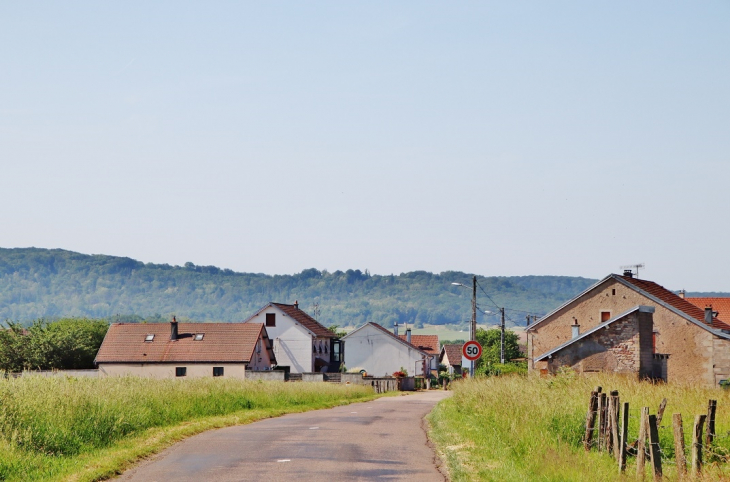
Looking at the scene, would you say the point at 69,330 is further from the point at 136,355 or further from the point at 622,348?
the point at 622,348

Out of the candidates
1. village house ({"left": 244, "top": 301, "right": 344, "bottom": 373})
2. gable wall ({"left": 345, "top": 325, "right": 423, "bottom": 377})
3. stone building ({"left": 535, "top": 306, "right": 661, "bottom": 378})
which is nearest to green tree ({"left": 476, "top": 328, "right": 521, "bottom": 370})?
gable wall ({"left": 345, "top": 325, "right": 423, "bottom": 377})

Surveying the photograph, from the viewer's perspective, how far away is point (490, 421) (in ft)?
66.8

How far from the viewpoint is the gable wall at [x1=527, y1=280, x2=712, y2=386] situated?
156ft

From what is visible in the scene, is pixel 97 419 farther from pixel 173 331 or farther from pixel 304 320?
pixel 304 320

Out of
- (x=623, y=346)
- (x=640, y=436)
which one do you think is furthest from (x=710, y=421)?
(x=623, y=346)

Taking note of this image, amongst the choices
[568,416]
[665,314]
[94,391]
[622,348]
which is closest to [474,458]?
[568,416]

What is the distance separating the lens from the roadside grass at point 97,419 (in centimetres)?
1479

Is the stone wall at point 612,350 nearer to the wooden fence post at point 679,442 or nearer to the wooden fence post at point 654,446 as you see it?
the wooden fence post at point 654,446

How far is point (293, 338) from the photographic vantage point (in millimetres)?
91438

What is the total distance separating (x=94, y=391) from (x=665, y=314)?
3781cm

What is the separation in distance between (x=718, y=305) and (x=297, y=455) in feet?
198

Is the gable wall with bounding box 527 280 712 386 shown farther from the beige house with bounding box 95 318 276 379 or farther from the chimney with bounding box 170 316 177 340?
the chimney with bounding box 170 316 177 340

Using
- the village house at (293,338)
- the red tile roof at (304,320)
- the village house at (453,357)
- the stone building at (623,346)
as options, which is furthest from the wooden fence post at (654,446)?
the village house at (453,357)

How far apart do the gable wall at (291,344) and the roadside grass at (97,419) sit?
59.1 metres
